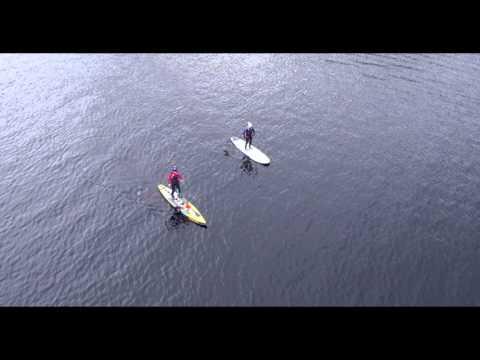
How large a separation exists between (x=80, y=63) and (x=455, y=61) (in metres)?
64.8

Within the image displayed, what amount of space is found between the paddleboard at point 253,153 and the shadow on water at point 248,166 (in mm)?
680

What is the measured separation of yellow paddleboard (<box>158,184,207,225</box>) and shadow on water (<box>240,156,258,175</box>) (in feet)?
29.9

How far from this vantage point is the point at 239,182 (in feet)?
151

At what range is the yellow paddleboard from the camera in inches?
1560

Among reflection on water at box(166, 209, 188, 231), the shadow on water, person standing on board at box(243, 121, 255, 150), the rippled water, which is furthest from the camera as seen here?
person standing on board at box(243, 121, 255, 150)

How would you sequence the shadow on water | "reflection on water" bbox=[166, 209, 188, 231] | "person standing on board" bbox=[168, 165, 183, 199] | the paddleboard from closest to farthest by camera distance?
"reflection on water" bbox=[166, 209, 188, 231] → "person standing on board" bbox=[168, 165, 183, 199] → the shadow on water → the paddleboard

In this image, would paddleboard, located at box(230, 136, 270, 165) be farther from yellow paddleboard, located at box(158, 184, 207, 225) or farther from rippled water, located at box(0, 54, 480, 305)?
yellow paddleboard, located at box(158, 184, 207, 225)

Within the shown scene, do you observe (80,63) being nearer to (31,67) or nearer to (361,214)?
(31,67)

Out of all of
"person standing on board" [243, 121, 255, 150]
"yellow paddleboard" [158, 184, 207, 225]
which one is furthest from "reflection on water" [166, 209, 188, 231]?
"person standing on board" [243, 121, 255, 150]

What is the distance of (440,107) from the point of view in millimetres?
61125

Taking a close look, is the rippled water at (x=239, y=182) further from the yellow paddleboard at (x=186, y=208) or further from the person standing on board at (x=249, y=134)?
the person standing on board at (x=249, y=134)

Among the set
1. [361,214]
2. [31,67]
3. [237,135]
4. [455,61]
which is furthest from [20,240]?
[455,61]
